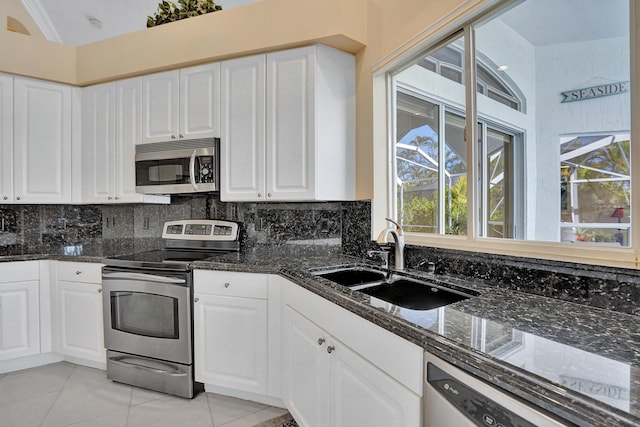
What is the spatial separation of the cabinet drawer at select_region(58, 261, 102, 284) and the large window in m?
2.20

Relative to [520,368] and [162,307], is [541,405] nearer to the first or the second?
[520,368]

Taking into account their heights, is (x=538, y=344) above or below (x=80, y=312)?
above

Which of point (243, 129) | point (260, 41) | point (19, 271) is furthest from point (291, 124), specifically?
point (19, 271)

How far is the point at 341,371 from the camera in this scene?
4.19 feet

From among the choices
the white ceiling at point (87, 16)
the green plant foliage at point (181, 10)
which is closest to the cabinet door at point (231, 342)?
the green plant foliage at point (181, 10)

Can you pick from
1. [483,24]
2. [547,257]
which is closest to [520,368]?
[547,257]

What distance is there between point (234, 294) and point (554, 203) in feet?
5.46

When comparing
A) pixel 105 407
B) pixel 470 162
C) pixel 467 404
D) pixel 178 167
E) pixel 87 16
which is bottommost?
pixel 105 407

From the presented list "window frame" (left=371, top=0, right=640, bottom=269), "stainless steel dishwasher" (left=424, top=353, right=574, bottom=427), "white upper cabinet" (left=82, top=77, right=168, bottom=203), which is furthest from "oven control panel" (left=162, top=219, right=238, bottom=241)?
"stainless steel dishwasher" (left=424, top=353, right=574, bottom=427)

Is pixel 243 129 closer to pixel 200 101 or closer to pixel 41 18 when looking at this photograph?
pixel 200 101

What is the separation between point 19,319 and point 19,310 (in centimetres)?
7

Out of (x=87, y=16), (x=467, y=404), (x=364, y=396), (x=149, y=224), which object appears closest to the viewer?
(x=467, y=404)

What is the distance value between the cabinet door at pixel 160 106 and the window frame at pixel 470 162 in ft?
4.93

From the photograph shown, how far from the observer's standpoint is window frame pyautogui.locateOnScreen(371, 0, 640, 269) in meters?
1.01
